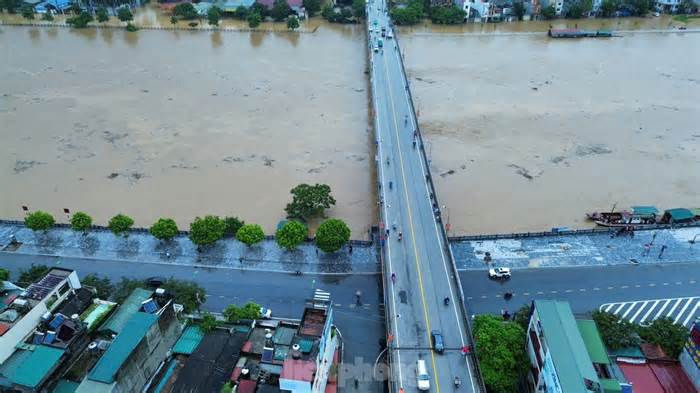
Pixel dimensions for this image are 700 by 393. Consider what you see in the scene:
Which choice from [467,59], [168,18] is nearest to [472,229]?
[467,59]

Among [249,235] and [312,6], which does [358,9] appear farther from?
[249,235]

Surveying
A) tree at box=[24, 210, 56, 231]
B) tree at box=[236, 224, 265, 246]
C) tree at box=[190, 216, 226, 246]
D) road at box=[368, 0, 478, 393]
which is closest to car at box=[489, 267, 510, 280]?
road at box=[368, 0, 478, 393]

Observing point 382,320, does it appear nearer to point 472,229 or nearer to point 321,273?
point 321,273

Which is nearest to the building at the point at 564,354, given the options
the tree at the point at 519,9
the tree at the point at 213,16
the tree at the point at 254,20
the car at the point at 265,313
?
the car at the point at 265,313

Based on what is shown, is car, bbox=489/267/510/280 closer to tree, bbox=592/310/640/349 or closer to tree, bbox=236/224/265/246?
tree, bbox=592/310/640/349

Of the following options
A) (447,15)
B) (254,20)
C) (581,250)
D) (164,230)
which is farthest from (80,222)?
(447,15)

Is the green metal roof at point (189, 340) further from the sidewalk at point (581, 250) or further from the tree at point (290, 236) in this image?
the sidewalk at point (581, 250)
